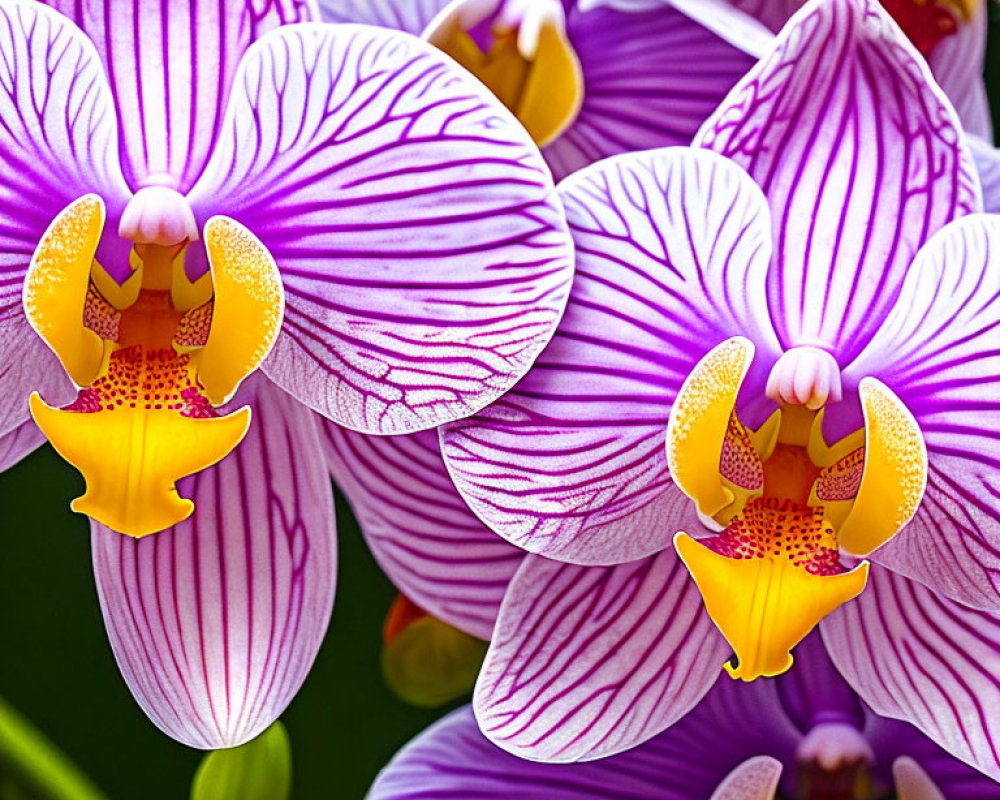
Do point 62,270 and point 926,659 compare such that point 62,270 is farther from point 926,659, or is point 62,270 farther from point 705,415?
point 926,659

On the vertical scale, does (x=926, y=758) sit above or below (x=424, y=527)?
below

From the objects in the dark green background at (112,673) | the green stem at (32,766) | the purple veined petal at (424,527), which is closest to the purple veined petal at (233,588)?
the purple veined petal at (424,527)

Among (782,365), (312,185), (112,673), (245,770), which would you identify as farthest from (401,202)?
(112,673)

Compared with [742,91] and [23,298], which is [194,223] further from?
[742,91]

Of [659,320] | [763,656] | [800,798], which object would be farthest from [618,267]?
[800,798]

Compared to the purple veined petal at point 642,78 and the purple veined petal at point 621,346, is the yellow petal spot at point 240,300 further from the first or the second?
the purple veined petal at point 642,78

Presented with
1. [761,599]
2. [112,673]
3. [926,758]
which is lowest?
[112,673]
